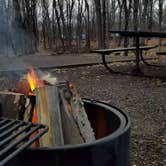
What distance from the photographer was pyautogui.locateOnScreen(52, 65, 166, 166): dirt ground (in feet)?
9.02

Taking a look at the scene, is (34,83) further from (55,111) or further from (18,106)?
(55,111)

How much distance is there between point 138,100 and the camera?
4.39 m

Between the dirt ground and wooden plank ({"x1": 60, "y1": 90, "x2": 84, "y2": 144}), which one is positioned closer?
wooden plank ({"x1": 60, "y1": 90, "x2": 84, "y2": 144})

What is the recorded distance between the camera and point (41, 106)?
1.86m

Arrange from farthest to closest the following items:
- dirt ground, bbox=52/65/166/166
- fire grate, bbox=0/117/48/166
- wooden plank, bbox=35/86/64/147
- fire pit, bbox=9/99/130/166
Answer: dirt ground, bbox=52/65/166/166 < wooden plank, bbox=35/86/64/147 < fire pit, bbox=9/99/130/166 < fire grate, bbox=0/117/48/166

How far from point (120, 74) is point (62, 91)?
15.1 ft

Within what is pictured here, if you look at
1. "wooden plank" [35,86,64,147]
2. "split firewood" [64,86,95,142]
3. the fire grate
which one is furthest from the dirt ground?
the fire grate

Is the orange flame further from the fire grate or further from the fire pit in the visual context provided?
the fire pit

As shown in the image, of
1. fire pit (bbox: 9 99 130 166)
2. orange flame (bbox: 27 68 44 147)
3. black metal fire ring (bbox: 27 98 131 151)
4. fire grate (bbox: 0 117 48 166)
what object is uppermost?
orange flame (bbox: 27 68 44 147)

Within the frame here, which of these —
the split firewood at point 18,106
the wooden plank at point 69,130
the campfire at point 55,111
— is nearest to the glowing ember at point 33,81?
the campfire at point 55,111

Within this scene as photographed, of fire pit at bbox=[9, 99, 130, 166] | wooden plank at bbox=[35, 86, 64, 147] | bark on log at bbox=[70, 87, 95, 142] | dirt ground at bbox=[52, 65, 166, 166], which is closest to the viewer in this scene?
fire pit at bbox=[9, 99, 130, 166]

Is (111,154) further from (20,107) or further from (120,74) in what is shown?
(120,74)

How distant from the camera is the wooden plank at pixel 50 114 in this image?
178 cm

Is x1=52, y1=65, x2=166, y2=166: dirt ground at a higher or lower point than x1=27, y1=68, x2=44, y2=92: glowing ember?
lower
